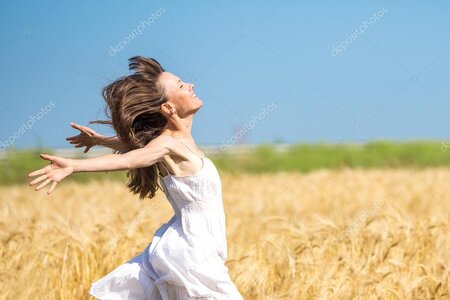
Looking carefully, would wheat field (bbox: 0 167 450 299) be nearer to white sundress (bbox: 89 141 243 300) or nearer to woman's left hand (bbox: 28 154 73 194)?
white sundress (bbox: 89 141 243 300)

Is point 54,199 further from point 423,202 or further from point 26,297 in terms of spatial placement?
point 26,297

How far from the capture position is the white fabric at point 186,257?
3.12 metres

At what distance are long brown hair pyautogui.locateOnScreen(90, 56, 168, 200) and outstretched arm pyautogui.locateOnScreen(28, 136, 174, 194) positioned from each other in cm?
13

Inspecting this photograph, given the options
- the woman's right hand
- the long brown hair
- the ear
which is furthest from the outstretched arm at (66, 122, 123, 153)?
the ear

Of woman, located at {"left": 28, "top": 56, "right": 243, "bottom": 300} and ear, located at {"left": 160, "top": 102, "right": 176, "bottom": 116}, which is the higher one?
ear, located at {"left": 160, "top": 102, "right": 176, "bottom": 116}

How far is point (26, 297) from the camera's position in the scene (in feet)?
12.8

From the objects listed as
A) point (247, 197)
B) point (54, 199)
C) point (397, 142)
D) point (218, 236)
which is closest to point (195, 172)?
point (218, 236)

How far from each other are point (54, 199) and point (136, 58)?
8.08 metres

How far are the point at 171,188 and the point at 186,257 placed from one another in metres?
0.28

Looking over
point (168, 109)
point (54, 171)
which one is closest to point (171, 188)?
point (168, 109)

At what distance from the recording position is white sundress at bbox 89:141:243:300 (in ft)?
10.2

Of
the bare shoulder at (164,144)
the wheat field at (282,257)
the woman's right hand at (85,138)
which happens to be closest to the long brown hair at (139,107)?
the bare shoulder at (164,144)

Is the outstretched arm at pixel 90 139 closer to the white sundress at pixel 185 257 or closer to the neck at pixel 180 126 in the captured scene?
the neck at pixel 180 126

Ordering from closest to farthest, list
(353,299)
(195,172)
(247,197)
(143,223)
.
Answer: (195,172) < (353,299) < (143,223) < (247,197)
